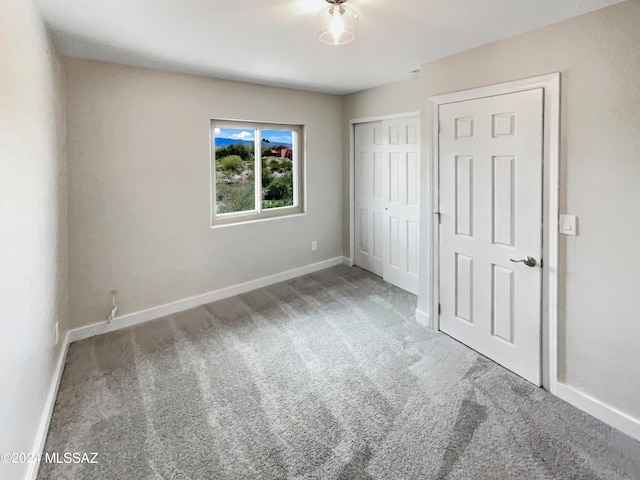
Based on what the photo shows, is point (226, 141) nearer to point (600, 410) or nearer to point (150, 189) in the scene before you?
point (150, 189)

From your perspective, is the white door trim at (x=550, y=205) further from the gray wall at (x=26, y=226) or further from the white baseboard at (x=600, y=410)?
the gray wall at (x=26, y=226)

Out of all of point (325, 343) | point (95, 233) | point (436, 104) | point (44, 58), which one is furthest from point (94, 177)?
point (436, 104)

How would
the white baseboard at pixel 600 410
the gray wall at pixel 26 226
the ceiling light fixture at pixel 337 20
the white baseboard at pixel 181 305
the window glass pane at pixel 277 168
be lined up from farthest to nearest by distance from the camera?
the window glass pane at pixel 277 168 → the white baseboard at pixel 181 305 → the white baseboard at pixel 600 410 → the ceiling light fixture at pixel 337 20 → the gray wall at pixel 26 226

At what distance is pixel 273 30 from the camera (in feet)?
7.61

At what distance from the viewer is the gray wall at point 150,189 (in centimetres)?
299

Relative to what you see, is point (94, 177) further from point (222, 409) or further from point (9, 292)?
point (222, 409)

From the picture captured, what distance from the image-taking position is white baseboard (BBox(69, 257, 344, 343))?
3.13 meters

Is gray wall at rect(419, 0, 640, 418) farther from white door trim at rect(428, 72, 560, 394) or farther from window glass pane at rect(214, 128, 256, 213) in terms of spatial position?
window glass pane at rect(214, 128, 256, 213)

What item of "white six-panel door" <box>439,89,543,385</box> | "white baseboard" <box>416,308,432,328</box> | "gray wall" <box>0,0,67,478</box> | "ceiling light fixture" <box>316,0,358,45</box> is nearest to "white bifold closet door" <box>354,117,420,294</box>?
"white baseboard" <box>416,308,432,328</box>

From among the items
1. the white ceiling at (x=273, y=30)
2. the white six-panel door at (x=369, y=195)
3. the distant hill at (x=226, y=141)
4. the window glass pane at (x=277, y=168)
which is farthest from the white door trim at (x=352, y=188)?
the distant hill at (x=226, y=141)

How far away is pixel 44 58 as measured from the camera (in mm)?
2170

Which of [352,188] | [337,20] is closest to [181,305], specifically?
[352,188]

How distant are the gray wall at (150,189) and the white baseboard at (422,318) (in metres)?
1.86

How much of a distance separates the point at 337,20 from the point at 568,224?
1.77 m
